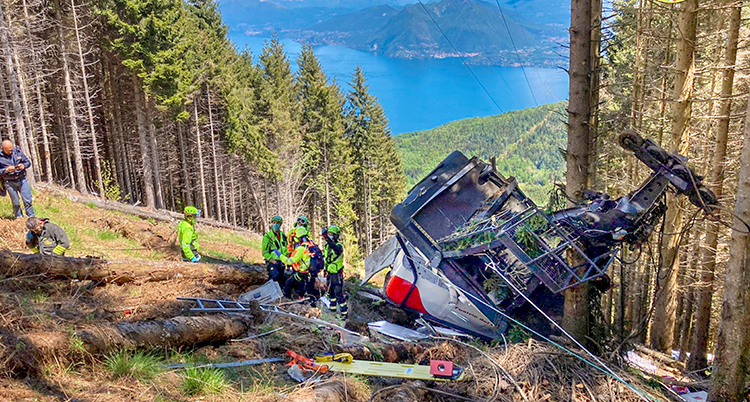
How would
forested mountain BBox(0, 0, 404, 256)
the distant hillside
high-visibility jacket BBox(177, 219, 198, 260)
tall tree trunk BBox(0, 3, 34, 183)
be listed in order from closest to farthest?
high-visibility jacket BBox(177, 219, 198, 260) → tall tree trunk BBox(0, 3, 34, 183) → forested mountain BBox(0, 0, 404, 256) → the distant hillside

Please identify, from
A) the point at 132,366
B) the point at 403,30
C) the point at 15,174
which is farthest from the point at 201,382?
the point at 403,30

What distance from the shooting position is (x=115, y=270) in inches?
304

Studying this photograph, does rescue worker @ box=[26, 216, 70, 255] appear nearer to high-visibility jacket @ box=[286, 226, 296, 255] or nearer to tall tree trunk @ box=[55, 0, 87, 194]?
high-visibility jacket @ box=[286, 226, 296, 255]

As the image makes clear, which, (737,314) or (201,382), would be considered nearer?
(201,382)

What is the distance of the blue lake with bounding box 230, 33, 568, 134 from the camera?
4478 inches

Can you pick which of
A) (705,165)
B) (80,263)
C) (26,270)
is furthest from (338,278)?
(705,165)

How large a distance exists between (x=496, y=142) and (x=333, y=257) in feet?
293

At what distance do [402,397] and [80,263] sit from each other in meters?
5.66

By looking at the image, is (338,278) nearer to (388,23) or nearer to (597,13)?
(597,13)

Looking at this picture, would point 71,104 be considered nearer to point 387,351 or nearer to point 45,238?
point 45,238

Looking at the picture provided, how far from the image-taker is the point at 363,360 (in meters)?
5.93

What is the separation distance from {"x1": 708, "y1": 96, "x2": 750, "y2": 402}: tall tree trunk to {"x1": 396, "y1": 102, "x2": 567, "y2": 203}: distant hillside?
70.3 meters

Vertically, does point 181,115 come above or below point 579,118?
below

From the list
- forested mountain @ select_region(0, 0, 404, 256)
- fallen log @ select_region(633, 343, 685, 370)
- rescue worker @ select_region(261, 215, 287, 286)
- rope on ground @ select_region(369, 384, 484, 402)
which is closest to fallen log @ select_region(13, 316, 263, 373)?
rope on ground @ select_region(369, 384, 484, 402)
